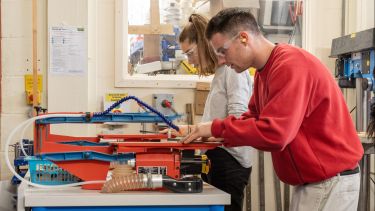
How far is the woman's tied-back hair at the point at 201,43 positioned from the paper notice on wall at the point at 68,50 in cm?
104

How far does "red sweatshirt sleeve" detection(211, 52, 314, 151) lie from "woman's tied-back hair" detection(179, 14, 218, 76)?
25.1 inches

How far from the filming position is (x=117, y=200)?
1.38 meters

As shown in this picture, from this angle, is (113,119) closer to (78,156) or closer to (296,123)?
(78,156)

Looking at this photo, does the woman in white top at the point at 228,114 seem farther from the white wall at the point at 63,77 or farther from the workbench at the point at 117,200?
the white wall at the point at 63,77

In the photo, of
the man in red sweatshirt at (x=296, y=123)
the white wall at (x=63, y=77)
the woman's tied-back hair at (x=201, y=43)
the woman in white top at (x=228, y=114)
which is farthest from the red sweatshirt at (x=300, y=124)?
the white wall at (x=63, y=77)

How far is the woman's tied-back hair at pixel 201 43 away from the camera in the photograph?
2016mm

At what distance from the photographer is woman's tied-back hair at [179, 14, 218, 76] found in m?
2.02

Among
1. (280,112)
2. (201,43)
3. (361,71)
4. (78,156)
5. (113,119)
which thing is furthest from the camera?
(361,71)

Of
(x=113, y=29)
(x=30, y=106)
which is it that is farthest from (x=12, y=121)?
(x=113, y=29)

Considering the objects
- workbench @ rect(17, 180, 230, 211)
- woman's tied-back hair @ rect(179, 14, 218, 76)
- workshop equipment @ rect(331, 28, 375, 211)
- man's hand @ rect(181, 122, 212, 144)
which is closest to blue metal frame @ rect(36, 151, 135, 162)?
workbench @ rect(17, 180, 230, 211)

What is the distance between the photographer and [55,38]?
290 centimetres

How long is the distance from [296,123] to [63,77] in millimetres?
1912

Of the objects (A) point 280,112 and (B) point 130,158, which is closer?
(A) point 280,112

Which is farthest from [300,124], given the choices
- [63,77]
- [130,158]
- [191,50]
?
[63,77]
